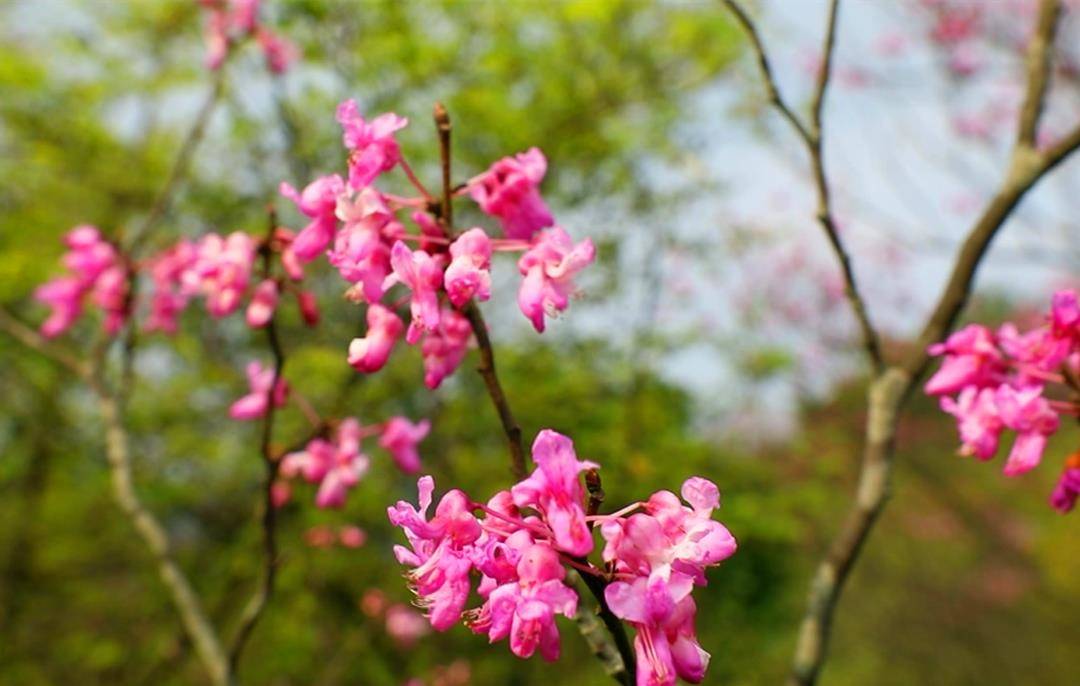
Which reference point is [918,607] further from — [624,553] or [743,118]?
[624,553]

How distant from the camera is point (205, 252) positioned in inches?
76.7

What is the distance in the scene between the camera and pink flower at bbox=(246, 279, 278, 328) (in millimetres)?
1853

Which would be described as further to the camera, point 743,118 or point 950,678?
point 950,678

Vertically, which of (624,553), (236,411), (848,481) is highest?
(624,553)

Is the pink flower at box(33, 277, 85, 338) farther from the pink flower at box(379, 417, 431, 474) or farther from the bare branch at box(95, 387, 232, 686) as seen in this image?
the pink flower at box(379, 417, 431, 474)

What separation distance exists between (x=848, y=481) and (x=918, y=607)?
386 cm

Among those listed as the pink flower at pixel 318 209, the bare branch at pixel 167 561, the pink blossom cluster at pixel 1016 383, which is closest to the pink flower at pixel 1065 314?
the pink blossom cluster at pixel 1016 383

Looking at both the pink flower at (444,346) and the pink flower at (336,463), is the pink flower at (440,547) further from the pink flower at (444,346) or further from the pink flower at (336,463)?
the pink flower at (336,463)

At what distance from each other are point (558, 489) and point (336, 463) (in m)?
1.52

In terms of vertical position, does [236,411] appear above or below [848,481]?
above

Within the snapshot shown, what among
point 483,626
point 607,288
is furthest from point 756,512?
point 483,626

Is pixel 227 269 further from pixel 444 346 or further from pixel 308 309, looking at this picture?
pixel 444 346

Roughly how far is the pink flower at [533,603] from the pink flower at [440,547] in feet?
0.17

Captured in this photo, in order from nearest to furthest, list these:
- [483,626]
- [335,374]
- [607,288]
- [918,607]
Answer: [483,626]
[335,374]
[607,288]
[918,607]
